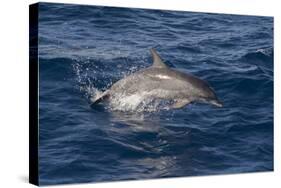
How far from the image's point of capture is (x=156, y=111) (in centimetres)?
1102

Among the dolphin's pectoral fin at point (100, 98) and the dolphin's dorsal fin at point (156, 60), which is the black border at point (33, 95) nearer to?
the dolphin's pectoral fin at point (100, 98)

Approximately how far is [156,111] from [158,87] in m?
0.42

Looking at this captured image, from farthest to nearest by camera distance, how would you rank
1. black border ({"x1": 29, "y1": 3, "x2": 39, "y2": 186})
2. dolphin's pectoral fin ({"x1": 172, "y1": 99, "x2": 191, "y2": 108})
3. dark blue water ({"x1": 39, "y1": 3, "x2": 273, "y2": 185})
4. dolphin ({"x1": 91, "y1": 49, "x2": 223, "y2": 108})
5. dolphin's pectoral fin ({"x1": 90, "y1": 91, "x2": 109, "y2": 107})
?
dolphin's pectoral fin ({"x1": 172, "y1": 99, "x2": 191, "y2": 108}) → dolphin ({"x1": 91, "y1": 49, "x2": 223, "y2": 108}) → dolphin's pectoral fin ({"x1": 90, "y1": 91, "x2": 109, "y2": 107}) → dark blue water ({"x1": 39, "y1": 3, "x2": 273, "y2": 185}) → black border ({"x1": 29, "y1": 3, "x2": 39, "y2": 186})

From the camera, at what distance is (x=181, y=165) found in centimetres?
1105

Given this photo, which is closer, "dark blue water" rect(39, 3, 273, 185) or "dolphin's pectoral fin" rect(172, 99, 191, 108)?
"dark blue water" rect(39, 3, 273, 185)

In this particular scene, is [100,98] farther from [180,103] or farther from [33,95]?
[180,103]

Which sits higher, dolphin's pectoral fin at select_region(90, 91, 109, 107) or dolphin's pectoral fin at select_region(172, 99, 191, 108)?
dolphin's pectoral fin at select_region(90, 91, 109, 107)

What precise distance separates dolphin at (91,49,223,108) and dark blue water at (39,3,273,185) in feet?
0.46

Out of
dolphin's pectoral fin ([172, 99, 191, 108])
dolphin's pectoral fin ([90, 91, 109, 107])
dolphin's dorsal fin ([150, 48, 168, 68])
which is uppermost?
dolphin's dorsal fin ([150, 48, 168, 68])

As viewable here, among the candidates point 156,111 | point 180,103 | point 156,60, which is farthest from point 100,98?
point 180,103

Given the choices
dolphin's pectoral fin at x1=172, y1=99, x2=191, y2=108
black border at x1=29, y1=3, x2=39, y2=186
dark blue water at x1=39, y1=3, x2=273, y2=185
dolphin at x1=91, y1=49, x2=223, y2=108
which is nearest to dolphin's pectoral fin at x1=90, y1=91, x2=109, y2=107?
dolphin at x1=91, y1=49, x2=223, y2=108

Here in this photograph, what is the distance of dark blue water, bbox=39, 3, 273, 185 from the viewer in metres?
10.2

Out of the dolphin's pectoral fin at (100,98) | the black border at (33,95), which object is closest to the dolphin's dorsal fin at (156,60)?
the dolphin's pectoral fin at (100,98)

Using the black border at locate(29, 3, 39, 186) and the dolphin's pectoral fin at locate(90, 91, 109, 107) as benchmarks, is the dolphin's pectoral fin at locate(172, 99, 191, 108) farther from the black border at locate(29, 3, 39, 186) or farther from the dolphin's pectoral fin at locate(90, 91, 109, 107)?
the black border at locate(29, 3, 39, 186)
